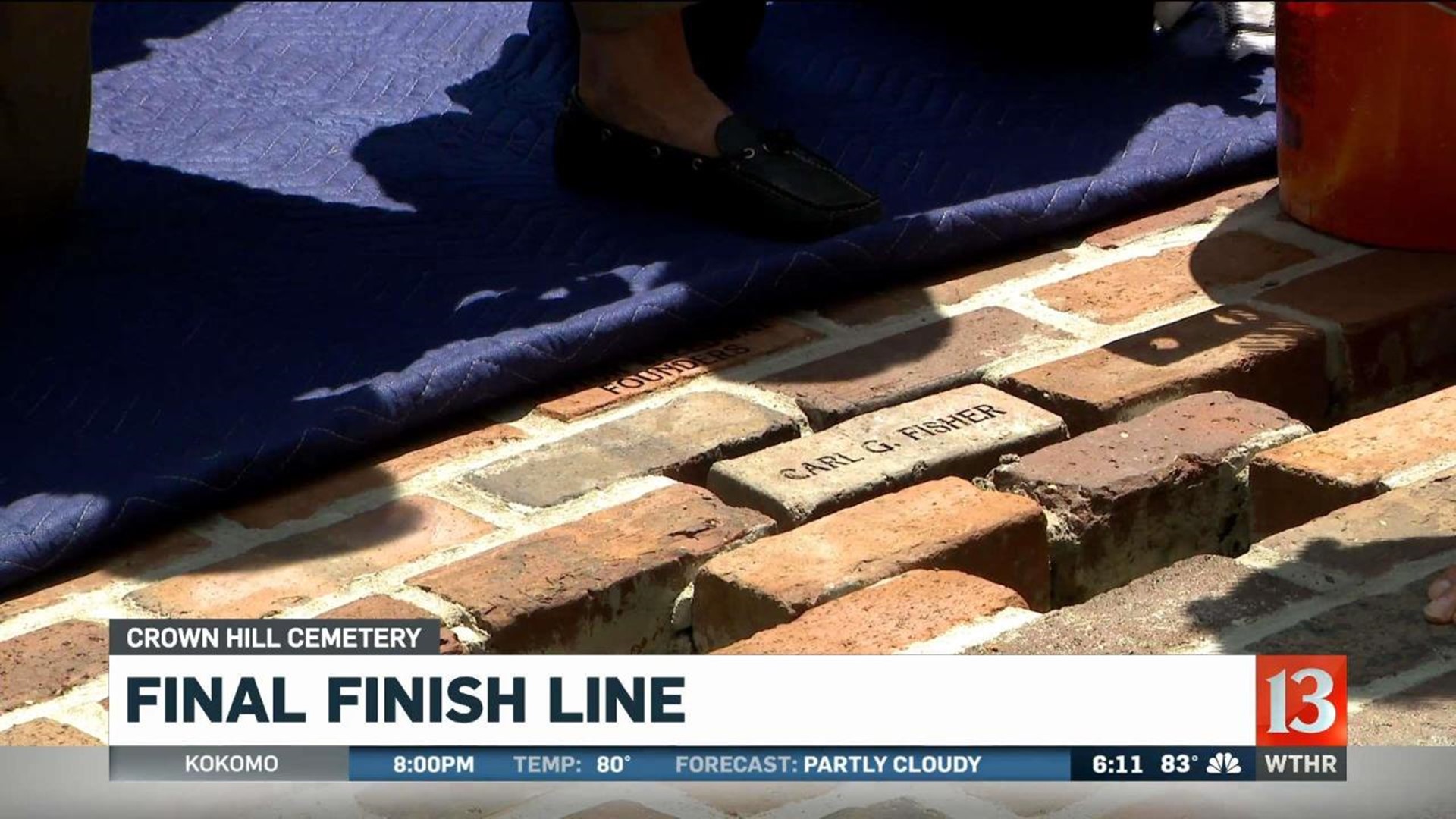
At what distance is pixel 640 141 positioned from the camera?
2.71m

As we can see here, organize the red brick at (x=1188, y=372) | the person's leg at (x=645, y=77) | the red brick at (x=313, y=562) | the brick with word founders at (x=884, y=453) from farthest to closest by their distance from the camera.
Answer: the person's leg at (x=645, y=77) → the red brick at (x=1188, y=372) → the brick with word founders at (x=884, y=453) → the red brick at (x=313, y=562)

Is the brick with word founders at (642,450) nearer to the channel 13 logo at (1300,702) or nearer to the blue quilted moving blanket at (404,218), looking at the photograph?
the blue quilted moving blanket at (404,218)

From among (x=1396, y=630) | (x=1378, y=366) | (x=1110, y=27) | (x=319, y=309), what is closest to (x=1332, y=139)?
(x=1378, y=366)

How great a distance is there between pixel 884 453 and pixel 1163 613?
413mm

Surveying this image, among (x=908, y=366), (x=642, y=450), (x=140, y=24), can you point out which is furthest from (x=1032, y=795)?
(x=140, y=24)

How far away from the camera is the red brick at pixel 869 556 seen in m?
1.81

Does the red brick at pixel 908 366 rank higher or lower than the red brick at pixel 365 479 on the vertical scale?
higher

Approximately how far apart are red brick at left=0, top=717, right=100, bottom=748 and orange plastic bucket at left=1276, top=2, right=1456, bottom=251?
160cm

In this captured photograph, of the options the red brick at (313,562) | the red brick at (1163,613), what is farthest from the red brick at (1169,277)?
the red brick at (313,562)

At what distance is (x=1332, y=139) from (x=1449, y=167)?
0.14m

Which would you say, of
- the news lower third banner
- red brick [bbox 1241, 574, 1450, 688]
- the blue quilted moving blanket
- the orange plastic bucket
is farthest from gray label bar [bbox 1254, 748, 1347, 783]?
the orange plastic bucket

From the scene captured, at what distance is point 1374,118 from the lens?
8.15ft

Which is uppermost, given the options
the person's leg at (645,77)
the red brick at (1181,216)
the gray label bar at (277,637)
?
the person's leg at (645,77)

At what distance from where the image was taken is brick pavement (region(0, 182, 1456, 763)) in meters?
1.72
